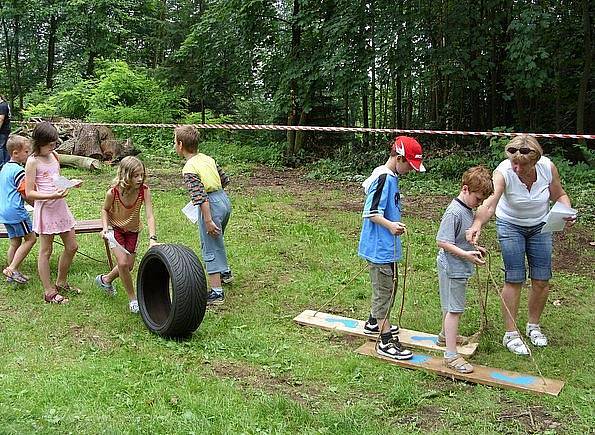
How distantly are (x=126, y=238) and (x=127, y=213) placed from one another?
230 mm

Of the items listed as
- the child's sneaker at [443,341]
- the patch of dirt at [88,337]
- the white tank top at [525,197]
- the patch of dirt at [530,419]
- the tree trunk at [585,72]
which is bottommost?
the patch of dirt at [530,419]

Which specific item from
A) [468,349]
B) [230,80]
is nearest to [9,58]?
[230,80]

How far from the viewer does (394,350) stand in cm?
453

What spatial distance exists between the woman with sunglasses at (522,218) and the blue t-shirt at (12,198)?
4267 millimetres

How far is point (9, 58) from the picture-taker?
78.6 ft

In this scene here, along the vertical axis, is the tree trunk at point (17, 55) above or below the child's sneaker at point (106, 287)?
above

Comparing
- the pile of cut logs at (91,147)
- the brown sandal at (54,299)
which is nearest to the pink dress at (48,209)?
the brown sandal at (54,299)

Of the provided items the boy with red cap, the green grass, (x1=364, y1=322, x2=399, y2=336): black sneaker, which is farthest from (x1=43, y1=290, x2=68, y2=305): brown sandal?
the boy with red cap

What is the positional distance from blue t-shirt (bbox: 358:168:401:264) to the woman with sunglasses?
2.08 ft

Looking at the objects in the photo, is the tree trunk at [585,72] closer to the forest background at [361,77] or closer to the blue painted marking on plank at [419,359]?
the forest background at [361,77]

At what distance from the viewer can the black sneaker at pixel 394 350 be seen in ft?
14.8

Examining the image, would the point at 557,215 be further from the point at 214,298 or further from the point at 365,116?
the point at 365,116

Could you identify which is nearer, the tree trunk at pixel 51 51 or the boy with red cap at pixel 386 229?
the boy with red cap at pixel 386 229

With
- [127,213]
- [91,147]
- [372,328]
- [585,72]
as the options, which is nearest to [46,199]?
[127,213]
